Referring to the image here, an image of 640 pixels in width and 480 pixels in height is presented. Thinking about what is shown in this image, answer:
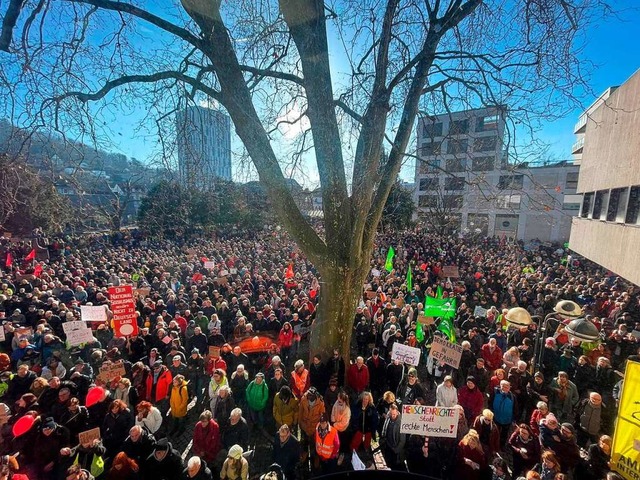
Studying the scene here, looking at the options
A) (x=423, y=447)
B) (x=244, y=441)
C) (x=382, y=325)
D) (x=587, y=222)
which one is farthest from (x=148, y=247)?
(x=587, y=222)

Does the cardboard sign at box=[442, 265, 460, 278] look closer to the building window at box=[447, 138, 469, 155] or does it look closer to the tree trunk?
the tree trunk

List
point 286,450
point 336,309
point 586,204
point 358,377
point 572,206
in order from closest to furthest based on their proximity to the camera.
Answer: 1. point 286,450
2. point 336,309
3. point 358,377
4. point 586,204
5. point 572,206

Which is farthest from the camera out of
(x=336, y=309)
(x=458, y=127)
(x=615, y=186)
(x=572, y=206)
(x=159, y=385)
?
(x=572, y=206)

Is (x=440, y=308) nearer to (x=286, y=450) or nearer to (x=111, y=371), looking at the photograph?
(x=286, y=450)

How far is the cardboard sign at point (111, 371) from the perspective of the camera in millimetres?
5734

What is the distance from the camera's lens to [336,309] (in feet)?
18.9

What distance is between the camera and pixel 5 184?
3.33m

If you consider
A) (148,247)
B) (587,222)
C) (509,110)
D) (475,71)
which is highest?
(475,71)

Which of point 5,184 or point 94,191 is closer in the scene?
point 5,184

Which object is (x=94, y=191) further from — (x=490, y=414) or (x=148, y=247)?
(x=148, y=247)

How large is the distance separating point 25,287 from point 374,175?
12.1 m

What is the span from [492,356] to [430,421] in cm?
309

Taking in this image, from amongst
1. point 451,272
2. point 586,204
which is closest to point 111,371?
point 451,272

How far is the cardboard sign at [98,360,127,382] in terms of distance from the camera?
18.8 ft
